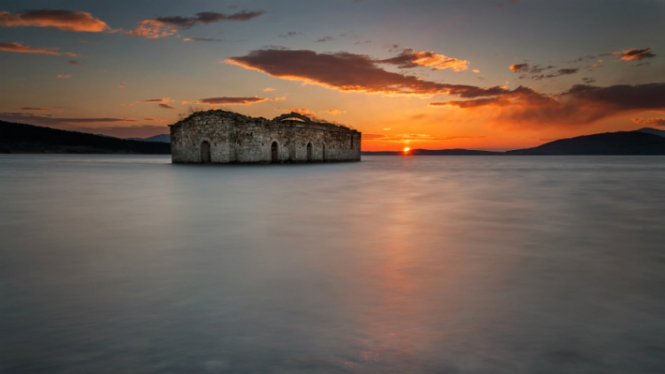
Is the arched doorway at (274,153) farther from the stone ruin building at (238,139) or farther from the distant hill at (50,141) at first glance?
the distant hill at (50,141)

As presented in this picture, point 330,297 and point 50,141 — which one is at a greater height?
point 50,141

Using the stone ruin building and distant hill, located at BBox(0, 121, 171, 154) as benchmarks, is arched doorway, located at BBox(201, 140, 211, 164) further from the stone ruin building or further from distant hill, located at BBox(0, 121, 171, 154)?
distant hill, located at BBox(0, 121, 171, 154)

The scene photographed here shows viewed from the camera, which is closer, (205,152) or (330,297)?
(330,297)

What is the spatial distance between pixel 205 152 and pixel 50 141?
9425 cm

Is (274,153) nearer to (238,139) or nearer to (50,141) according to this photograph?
(238,139)

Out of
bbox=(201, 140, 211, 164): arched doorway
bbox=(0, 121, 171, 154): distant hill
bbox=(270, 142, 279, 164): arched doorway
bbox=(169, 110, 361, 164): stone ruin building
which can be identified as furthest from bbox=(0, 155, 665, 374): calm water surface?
bbox=(0, 121, 171, 154): distant hill

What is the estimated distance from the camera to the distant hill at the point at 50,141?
311ft

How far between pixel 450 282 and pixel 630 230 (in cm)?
420

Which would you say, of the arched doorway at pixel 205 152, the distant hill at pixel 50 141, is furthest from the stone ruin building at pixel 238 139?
the distant hill at pixel 50 141

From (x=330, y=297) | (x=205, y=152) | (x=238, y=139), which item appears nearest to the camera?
(x=330, y=297)

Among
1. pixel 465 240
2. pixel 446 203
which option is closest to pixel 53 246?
pixel 465 240

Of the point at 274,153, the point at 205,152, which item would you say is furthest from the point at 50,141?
the point at 274,153

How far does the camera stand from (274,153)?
32.2 meters

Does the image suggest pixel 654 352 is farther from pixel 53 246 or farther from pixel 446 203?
pixel 446 203
